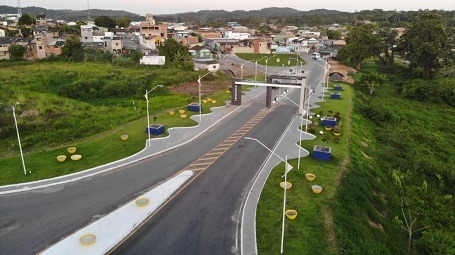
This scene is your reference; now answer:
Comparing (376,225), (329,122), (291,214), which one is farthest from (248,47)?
(291,214)

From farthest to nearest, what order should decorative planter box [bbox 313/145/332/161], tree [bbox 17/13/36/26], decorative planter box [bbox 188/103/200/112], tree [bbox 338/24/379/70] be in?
tree [bbox 17/13/36/26] < tree [bbox 338/24/379/70] < decorative planter box [bbox 188/103/200/112] < decorative planter box [bbox 313/145/332/161]

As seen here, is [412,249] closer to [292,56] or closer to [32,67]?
[32,67]

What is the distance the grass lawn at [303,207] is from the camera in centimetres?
2425

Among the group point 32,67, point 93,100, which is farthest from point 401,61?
point 32,67

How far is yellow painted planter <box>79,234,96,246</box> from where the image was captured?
23578 millimetres

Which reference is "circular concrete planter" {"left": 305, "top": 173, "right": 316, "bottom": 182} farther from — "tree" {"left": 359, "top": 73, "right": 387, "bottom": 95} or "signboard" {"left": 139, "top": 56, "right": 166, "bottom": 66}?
"signboard" {"left": 139, "top": 56, "right": 166, "bottom": 66}

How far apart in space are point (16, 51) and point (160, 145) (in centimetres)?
7969

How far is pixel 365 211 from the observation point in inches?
1209

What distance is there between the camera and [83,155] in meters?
38.8

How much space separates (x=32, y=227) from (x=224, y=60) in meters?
95.4

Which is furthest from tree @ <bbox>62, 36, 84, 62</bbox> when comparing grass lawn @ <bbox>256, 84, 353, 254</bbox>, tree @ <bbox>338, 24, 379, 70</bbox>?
tree @ <bbox>338, 24, 379, 70</bbox>

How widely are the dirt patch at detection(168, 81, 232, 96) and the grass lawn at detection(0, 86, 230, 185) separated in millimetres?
22389

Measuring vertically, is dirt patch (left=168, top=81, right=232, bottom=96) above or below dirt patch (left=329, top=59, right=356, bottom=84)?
below

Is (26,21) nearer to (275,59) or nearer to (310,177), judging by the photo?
(275,59)
